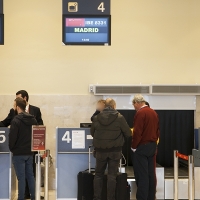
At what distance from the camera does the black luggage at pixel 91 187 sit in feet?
20.3

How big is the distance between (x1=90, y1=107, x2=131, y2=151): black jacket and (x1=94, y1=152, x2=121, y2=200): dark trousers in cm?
11

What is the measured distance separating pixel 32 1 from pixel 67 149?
3.36 metres

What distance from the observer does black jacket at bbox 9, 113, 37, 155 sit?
6090 millimetres

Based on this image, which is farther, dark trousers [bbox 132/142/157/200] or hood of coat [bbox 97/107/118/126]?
dark trousers [bbox 132/142/157/200]

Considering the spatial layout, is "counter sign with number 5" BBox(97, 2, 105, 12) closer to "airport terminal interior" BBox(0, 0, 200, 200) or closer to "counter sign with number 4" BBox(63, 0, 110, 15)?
"counter sign with number 4" BBox(63, 0, 110, 15)

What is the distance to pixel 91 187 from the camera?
6.32 meters

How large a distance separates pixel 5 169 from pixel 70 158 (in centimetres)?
99

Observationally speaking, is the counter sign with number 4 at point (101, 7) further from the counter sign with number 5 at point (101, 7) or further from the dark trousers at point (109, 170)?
the dark trousers at point (109, 170)

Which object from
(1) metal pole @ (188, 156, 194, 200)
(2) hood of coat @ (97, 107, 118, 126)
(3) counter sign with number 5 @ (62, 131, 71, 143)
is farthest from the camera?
(3) counter sign with number 5 @ (62, 131, 71, 143)

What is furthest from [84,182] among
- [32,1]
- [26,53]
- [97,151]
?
[32,1]

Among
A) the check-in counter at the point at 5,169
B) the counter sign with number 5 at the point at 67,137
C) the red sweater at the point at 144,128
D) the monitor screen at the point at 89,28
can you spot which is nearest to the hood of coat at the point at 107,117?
the red sweater at the point at 144,128

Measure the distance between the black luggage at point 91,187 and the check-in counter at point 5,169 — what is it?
3.56 feet

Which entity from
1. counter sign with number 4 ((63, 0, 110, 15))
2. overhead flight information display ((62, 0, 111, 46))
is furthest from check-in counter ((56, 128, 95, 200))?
counter sign with number 4 ((63, 0, 110, 15))

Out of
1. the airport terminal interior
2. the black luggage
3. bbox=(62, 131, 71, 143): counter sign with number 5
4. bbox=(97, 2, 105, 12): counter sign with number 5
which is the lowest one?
the black luggage
